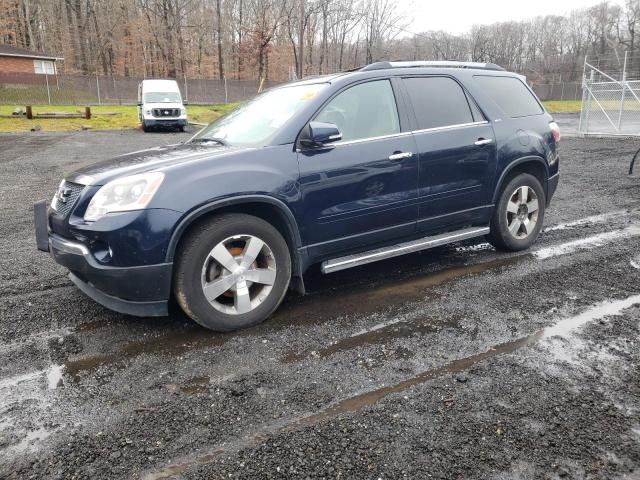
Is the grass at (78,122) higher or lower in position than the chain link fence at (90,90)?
lower

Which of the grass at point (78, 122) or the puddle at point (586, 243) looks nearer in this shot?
the puddle at point (586, 243)

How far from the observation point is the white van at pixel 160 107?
22406mm

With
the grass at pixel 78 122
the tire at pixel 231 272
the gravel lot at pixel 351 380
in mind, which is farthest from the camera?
the grass at pixel 78 122

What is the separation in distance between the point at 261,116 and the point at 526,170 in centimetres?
300

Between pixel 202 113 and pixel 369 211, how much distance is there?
29759mm

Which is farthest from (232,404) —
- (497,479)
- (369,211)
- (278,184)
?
(369,211)

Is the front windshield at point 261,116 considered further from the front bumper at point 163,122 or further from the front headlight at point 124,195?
the front bumper at point 163,122

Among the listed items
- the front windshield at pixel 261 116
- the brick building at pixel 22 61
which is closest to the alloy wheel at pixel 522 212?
the front windshield at pixel 261 116

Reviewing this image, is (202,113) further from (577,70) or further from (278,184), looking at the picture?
(577,70)

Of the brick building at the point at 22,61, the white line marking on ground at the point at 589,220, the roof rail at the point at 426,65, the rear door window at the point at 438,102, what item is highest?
the brick building at the point at 22,61

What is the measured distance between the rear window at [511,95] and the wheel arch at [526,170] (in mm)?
506

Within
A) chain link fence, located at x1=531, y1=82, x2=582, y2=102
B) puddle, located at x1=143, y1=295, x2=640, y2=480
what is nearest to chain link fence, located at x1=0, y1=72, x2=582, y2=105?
chain link fence, located at x1=531, y1=82, x2=582, y2=102

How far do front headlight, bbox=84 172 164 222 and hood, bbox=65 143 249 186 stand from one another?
0.09 m

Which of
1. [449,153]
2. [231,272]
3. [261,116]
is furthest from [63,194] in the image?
[449,153]
